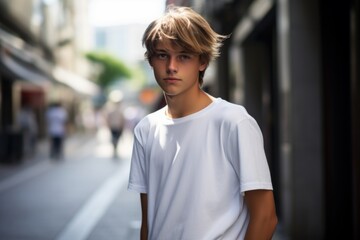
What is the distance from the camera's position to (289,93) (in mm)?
6758

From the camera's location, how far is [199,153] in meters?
2.02

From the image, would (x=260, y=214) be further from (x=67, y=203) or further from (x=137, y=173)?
(x=67, y=203)

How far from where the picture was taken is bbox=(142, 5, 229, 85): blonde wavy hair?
199 cm

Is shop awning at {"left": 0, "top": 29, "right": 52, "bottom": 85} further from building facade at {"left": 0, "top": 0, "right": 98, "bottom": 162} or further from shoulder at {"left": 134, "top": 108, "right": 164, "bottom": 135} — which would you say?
shoulder at {"left": 134, "top": 108, "right": 164, "bottom": 135}

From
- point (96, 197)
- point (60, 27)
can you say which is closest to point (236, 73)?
point (96, 197)

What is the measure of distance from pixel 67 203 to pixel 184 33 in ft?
27.4

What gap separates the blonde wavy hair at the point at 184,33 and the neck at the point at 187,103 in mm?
126

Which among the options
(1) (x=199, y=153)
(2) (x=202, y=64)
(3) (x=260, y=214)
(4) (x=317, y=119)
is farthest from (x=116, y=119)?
(3) (x=260, y=214)

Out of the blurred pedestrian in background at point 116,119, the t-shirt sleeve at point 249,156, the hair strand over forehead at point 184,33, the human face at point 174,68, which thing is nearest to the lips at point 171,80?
the human face at point 174,68

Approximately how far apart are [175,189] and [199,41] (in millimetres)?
478

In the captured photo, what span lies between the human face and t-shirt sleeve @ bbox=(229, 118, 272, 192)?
239 millimetres

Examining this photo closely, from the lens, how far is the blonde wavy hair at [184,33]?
1.99m

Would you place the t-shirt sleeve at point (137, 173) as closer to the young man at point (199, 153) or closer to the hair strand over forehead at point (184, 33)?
the young man at point (199, 153)

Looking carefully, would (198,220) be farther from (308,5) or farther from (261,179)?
(308,5)
